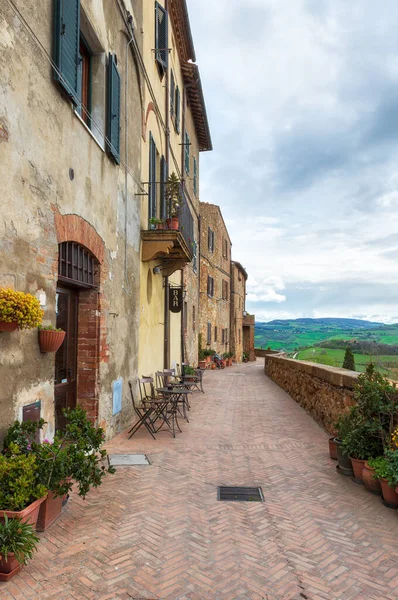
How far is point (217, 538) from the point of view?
3729 mm

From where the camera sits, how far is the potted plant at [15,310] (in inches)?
140

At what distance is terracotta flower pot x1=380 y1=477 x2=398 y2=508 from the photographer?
4.34 meters

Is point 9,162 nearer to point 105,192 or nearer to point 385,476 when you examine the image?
point 105,192

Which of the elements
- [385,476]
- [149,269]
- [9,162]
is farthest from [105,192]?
[385,476]

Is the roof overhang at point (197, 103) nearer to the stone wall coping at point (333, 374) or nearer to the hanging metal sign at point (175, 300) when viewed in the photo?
the hanging metal sign at point (175, 300)

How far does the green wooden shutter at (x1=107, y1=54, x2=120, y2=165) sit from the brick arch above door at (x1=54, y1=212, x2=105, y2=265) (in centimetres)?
154

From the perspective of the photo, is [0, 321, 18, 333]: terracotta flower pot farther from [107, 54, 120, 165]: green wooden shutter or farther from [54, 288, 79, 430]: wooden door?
[107, 54, 120, 165]: green wooden shutter

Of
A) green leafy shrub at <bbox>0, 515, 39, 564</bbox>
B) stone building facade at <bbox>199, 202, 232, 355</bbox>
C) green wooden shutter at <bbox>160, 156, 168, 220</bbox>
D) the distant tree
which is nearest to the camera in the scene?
green leafy shrub at <bbox>0, 515, 39, 564</bbox>

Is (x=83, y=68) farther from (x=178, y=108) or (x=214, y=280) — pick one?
(x=214, y=280)

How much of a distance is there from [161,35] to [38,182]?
8.44 meters

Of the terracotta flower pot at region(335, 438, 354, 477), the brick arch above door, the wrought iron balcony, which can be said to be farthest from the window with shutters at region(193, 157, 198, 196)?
the terracotta flower pot at region(335, 438, 354, 477)

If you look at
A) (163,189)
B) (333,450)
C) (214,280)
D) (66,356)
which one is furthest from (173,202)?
(214,280)

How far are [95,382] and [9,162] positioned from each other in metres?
3.47

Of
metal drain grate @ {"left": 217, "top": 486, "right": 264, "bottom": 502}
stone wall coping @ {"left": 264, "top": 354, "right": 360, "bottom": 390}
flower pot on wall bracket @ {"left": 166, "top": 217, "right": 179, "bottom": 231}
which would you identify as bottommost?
metal drain grate @ {"left": 217, "top": 486, "right": 264, "bottom": 502}
